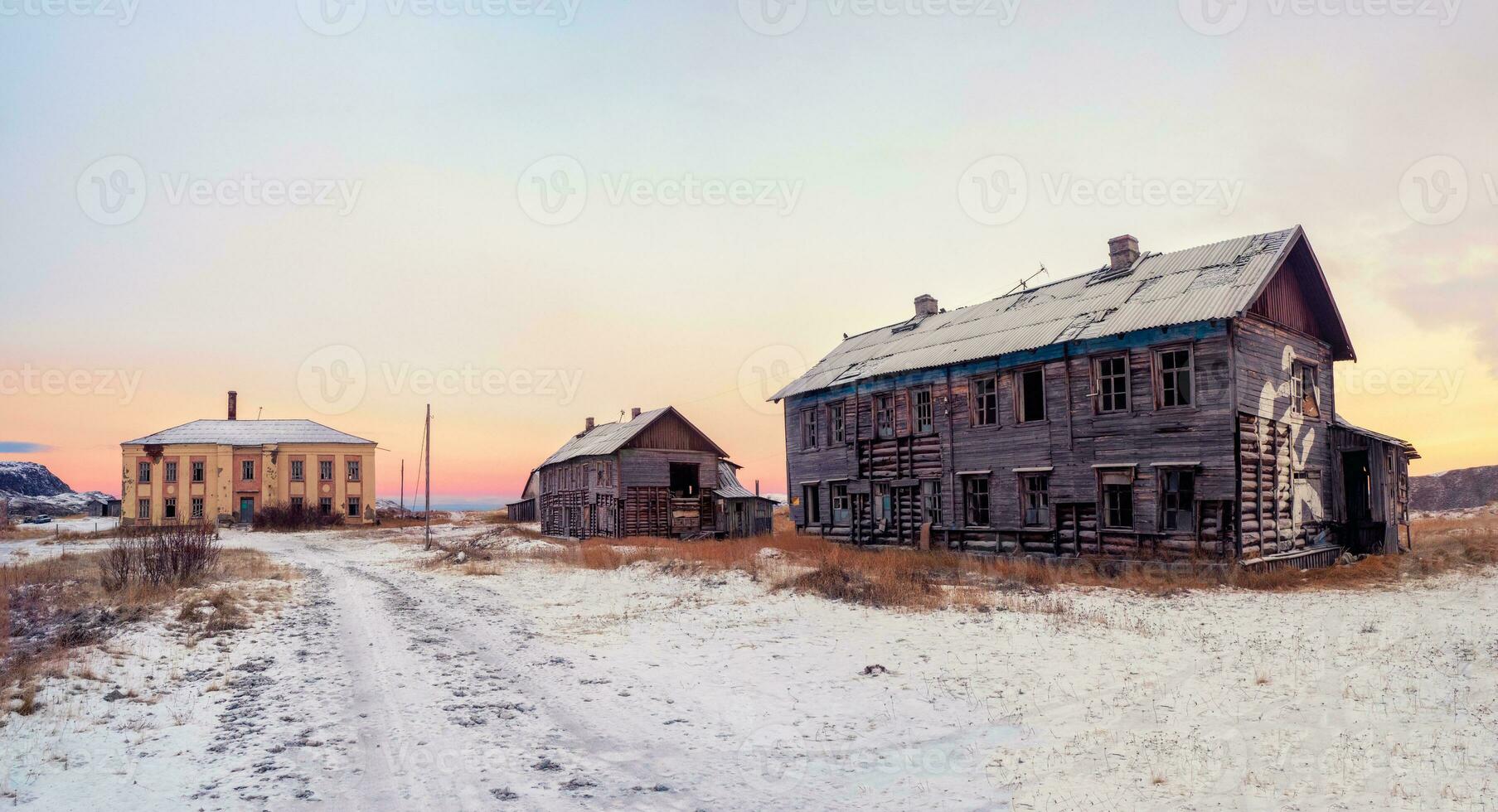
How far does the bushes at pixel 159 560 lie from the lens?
53.7ft

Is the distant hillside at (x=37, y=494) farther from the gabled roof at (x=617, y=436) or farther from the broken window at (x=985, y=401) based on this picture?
the broken window at (x=985, y=401)

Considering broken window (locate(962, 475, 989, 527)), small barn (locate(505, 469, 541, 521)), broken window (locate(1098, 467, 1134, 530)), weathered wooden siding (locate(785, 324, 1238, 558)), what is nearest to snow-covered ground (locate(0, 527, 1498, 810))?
weathered wooden siding (locate(785, 324, 1238, 558))

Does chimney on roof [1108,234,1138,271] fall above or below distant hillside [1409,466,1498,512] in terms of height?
above

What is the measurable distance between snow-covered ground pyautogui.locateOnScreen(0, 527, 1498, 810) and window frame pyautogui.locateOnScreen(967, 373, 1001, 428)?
10.3 meters

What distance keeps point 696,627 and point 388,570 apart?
48.4 feet

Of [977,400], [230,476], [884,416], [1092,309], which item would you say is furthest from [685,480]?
[230,476]

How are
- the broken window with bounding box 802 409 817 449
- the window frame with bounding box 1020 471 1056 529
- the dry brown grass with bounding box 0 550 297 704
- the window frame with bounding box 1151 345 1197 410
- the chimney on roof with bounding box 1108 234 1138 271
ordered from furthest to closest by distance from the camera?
the broken window with bounding box 802 409 817 449 < the chimney on roof with bounding box 1108 234 1138 271 < the window frame with bounding box 1020 471 1056 529 < the window frame with bounding box 1151 345 1197 410 < the dry brown grass with bounding box 0 550 297 704

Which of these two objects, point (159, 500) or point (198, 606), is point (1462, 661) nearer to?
point (198, 606)

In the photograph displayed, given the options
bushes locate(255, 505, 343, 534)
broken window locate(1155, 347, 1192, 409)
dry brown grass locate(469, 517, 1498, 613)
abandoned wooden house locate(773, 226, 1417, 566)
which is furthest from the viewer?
bushes locate(255, 505, 343, 534)

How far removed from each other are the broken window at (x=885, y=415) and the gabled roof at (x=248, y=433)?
46.1 m

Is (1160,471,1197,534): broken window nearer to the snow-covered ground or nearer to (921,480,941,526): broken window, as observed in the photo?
the snow-covered ground

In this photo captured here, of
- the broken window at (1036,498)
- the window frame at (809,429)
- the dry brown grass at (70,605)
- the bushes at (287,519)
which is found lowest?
the bushes at (287,519)

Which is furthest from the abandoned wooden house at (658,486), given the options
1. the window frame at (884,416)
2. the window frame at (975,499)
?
the window frame at (975,499)

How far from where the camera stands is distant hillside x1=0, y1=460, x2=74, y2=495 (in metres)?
79.6
